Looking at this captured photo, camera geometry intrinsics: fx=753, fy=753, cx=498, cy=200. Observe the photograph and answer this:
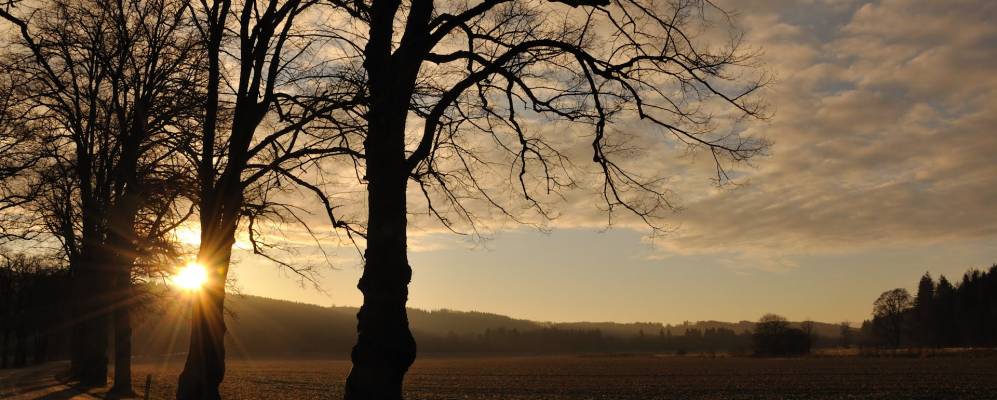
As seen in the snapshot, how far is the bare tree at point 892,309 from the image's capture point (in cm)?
11515

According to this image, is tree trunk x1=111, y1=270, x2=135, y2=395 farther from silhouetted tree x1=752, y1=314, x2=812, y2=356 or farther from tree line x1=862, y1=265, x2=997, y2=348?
tree line x1=862, y1=265, x2=997, y2=348

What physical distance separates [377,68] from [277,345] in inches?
5360

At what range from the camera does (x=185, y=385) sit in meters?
12.9

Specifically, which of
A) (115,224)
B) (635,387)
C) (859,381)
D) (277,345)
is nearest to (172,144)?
(115,224)

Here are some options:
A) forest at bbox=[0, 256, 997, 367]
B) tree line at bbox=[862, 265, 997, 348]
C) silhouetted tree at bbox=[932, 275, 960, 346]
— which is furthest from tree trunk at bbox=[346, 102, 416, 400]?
silhouetted tree at bbox=[932, 275, 960, 346]

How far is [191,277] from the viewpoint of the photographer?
15719mm

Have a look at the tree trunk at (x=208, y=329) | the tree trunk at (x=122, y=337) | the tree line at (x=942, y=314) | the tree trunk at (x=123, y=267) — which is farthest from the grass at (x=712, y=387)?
the tree line at (x=942, y=314)

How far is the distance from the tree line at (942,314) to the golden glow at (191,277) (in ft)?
347

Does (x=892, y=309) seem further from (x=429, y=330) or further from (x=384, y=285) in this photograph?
(x=384, y=285)

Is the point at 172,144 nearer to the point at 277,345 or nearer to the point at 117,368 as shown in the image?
the point at 117,368

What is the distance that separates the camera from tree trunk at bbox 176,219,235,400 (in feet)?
42.2

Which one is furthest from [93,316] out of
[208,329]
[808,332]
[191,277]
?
[808,332]

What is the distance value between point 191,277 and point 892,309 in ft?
399

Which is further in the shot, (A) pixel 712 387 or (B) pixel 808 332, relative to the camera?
(B) pixel 808 332
